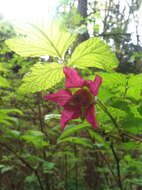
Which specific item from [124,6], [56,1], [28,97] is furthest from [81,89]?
[124,6]

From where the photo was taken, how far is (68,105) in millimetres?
333

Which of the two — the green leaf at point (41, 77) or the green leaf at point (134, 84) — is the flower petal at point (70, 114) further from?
the green leaf at point (134, 84)

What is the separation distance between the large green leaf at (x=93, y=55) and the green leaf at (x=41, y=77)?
32 millimetres

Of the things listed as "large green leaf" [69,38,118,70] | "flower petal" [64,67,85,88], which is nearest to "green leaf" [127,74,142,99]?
"large green leaf" [69,38,118,70]

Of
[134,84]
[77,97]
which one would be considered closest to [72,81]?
[77,97]

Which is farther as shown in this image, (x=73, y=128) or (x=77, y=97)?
(x=73, y=128)

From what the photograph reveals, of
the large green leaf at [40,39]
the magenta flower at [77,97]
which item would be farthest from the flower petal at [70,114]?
the large green leaf at [40,39]

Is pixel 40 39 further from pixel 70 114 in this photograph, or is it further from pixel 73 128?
pixel 73 128

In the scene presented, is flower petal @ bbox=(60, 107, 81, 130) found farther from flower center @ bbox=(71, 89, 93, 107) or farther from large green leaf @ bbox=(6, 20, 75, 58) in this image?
large green leaf @ bbox=(6, 20, 75, 58)

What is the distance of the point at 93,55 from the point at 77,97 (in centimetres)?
10

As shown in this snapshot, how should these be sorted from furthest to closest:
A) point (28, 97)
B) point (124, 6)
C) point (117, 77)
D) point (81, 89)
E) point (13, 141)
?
point (124, 6) → point (13, 141) → point (28, 97) → point (117, 77) → point (81, 89)

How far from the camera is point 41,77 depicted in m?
0.39

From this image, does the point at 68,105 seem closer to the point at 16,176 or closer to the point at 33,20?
the point at 33,20

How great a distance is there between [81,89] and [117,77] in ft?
0.60
